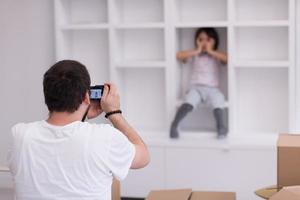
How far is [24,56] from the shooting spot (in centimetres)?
438

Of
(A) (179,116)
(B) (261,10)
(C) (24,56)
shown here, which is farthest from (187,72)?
(C) (24,56)

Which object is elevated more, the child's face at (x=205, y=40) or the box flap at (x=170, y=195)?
the child's face at (x=205, y=40)

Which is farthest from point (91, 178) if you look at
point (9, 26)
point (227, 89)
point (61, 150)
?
point (9, 26)

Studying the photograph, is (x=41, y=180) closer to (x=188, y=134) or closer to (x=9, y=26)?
(x=188, y=134)

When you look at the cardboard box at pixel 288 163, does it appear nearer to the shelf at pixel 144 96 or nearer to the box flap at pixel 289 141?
the box flap at pixel 289 141

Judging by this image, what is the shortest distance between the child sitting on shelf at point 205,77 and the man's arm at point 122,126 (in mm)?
2216

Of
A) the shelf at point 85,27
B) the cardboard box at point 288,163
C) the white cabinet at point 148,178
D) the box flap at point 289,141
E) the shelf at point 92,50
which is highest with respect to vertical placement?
the shelf at point 85,27

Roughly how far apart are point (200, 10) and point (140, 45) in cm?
51

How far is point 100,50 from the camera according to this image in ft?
14.3

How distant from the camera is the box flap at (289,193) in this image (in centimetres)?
179

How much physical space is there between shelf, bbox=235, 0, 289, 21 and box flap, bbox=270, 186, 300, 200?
2324 mm

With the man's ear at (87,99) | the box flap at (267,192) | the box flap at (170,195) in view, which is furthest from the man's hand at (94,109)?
the box flap at (267,192)

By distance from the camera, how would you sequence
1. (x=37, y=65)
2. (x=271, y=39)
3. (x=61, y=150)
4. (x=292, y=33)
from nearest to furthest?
(x=61, y=150)
(x=292, y=33)
(x=271, y=39)
(x=37, y=65)

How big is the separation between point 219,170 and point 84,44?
4.61ft
